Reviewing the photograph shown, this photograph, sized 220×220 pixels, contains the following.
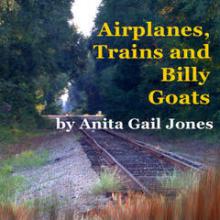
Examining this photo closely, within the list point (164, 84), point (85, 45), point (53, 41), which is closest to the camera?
point (164, 84)

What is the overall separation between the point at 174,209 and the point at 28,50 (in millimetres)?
33655

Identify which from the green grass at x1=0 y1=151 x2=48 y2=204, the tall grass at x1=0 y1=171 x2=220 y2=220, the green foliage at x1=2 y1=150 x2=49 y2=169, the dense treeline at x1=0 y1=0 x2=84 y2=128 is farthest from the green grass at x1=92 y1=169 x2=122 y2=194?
the dense treeline at x1=0 y1=0 x2=84 y2=128

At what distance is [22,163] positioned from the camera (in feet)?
61.7

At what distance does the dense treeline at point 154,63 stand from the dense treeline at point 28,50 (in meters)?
2.46

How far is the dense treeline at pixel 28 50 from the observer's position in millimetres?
32406

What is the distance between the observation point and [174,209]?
17.7ft

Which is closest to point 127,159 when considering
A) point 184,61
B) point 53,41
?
point 184,61

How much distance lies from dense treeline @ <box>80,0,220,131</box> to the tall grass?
16573 mm

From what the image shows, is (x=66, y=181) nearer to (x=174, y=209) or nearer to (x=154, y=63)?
(x=174, y=209)

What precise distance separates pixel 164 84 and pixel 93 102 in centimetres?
4054

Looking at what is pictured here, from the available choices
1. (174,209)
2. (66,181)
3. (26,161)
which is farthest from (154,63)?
(174,209)

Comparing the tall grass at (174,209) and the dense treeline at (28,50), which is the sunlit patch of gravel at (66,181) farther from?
the dense treeline at (28,50)

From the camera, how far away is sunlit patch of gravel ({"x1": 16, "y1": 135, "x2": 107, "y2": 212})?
9570mm

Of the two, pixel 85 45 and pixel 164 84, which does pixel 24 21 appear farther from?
pixel 85 45
